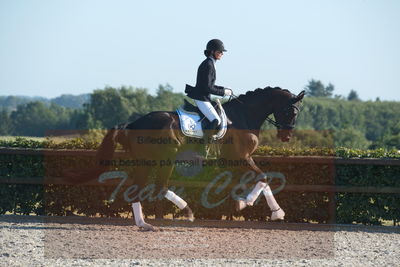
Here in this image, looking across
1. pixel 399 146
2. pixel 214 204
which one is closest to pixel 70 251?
pixel 214 204

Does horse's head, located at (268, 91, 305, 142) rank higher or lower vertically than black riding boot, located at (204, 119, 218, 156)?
higher

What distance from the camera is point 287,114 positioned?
33.8 ft

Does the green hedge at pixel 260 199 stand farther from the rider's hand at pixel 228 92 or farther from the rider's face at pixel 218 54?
the rider's face at pixel 218 54

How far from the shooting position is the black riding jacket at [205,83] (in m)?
9.68

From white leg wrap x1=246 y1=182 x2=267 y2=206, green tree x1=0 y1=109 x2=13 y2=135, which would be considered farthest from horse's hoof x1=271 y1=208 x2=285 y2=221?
green tree x1=0 y1=109 x2=13 y2=135

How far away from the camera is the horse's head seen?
1028 cm

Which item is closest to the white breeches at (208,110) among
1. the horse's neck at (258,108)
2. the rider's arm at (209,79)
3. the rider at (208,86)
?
the rider at (208,86)

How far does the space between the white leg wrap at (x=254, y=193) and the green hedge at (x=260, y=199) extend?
736 mm

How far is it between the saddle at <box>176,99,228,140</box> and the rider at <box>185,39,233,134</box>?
0.34ft

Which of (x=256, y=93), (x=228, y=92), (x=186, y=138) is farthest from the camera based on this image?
(x=256, y=93)

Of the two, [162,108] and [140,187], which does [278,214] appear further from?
[162,108]

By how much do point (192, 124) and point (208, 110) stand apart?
1.12 ft

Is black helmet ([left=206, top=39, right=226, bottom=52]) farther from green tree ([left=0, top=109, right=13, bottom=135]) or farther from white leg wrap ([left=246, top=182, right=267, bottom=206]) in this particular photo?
green tree ([left=0, top=109, right=13, bottom=135])

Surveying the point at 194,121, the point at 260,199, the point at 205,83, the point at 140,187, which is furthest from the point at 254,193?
the point at 205,83
